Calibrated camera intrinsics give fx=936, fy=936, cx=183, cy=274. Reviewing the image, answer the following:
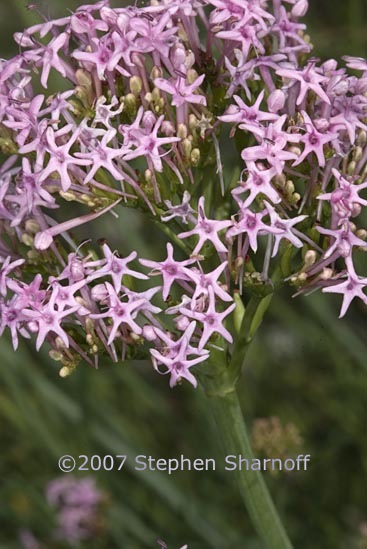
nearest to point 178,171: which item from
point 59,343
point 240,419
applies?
point 59,343

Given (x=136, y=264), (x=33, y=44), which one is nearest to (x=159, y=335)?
(x=33, y=44)

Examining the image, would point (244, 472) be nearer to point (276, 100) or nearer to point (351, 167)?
point (351, 167)

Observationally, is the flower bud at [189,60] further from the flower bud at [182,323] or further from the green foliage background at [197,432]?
the green foliage background at [197,432]

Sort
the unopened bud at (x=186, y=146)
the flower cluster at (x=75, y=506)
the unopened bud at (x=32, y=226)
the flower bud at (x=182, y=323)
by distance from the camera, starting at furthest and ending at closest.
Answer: the flower cluster at (x=75, y=506)
the unopened bud at (x=32, y=226)
the unopened bud at (x=186, y=146)
the flower bud at (x=182, y=323)

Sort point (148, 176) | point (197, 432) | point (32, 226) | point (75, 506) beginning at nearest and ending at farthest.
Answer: point (148, 176)
point (32, 226)
point (75, 506)
point (197, 432)

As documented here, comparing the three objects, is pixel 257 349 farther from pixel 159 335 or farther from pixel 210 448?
pixel 159 335

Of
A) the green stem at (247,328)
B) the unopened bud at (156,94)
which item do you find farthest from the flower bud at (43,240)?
the green stem at (247,328)
